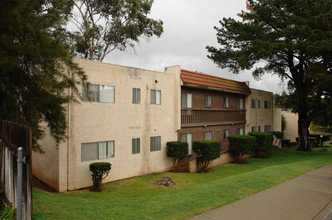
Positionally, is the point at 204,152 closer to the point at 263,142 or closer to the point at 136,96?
the point at 136,96

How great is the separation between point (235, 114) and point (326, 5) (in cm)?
1050

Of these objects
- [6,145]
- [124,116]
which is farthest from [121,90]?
[6,145]

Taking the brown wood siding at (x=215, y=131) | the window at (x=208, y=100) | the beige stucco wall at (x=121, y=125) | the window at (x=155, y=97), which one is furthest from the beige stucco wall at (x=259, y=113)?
the window at (x=155, y=97)

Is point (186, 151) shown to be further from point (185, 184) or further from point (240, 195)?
point (240, 195)

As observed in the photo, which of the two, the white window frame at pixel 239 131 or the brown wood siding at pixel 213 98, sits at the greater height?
the brown wood siding at pixel 213 98

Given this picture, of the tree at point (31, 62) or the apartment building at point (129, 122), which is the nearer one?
the tree at point (31, 62)

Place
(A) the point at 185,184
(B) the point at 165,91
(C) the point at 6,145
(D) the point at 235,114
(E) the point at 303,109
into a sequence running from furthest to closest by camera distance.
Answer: (E) the point at 303,109, (D) the point at 235,114, (B) the point at 165,91, (A) the point at 185,184, (C) the point at 6,145

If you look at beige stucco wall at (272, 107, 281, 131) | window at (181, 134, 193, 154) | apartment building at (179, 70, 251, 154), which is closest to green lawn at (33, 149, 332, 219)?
window at (181, 134, 193, 154)

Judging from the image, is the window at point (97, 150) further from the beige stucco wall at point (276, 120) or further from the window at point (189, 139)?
the beige stucco wall at point (276, 120)

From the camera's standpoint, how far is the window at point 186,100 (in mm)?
17633

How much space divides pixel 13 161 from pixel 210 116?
16044 millimetres

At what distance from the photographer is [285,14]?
1934 cm

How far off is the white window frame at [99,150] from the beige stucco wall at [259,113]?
15.4m

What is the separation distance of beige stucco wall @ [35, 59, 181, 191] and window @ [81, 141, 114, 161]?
22 cm
